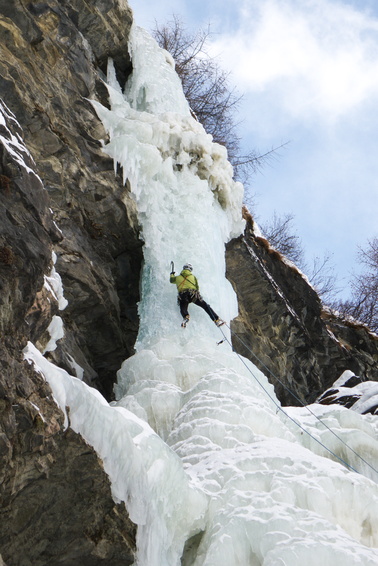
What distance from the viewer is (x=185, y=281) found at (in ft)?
32.6

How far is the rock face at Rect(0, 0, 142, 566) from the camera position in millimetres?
5371

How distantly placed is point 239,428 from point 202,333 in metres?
2.70

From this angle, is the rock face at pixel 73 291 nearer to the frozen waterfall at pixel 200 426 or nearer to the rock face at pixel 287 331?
the rock face at pixel 287 331

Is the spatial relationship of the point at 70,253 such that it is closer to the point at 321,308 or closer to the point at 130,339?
the point at 130,339

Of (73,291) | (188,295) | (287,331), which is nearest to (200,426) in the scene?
(188,295)

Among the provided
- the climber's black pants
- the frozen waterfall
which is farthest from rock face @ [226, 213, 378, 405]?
the climber's black pants

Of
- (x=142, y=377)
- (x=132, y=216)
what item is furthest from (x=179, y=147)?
(x=142, y=377)

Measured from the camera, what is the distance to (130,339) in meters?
10.6

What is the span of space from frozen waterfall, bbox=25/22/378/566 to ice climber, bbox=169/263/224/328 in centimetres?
15

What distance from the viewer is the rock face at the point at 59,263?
537 centimetres

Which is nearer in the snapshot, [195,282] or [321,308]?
[195,282]

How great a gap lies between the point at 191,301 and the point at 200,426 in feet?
9.14

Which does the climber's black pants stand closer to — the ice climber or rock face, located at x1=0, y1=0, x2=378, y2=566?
the ice climber

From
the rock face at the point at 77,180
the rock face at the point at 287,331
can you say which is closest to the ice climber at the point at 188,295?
the rock face at the point at 77,180
